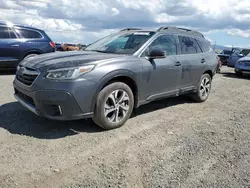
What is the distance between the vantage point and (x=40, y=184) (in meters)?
2.83

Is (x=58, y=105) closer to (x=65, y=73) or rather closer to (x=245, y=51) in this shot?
(x=65, y=73)

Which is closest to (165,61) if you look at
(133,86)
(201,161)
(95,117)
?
(133,86)

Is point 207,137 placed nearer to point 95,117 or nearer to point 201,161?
point 201,161

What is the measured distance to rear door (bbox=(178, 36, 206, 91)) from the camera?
563 centimetres

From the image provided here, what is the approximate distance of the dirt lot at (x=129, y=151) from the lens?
2.98 meters

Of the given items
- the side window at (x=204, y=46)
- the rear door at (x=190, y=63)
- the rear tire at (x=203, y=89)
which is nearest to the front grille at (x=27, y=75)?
the rear door at (x=190, y=63)

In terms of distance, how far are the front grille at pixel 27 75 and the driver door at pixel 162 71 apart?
1.81 metres

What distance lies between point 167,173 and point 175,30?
3.51 metres

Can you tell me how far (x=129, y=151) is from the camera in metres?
3.65

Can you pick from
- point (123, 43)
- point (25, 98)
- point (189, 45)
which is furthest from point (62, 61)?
point (189, 45)

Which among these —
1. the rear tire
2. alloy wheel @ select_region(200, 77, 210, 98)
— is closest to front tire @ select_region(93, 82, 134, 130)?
the rear tire

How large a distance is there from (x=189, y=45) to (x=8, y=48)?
6.34m

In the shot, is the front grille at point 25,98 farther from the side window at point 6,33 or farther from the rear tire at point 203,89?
the side window at point 6,33

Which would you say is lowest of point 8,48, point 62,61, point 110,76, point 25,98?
point 25,98
